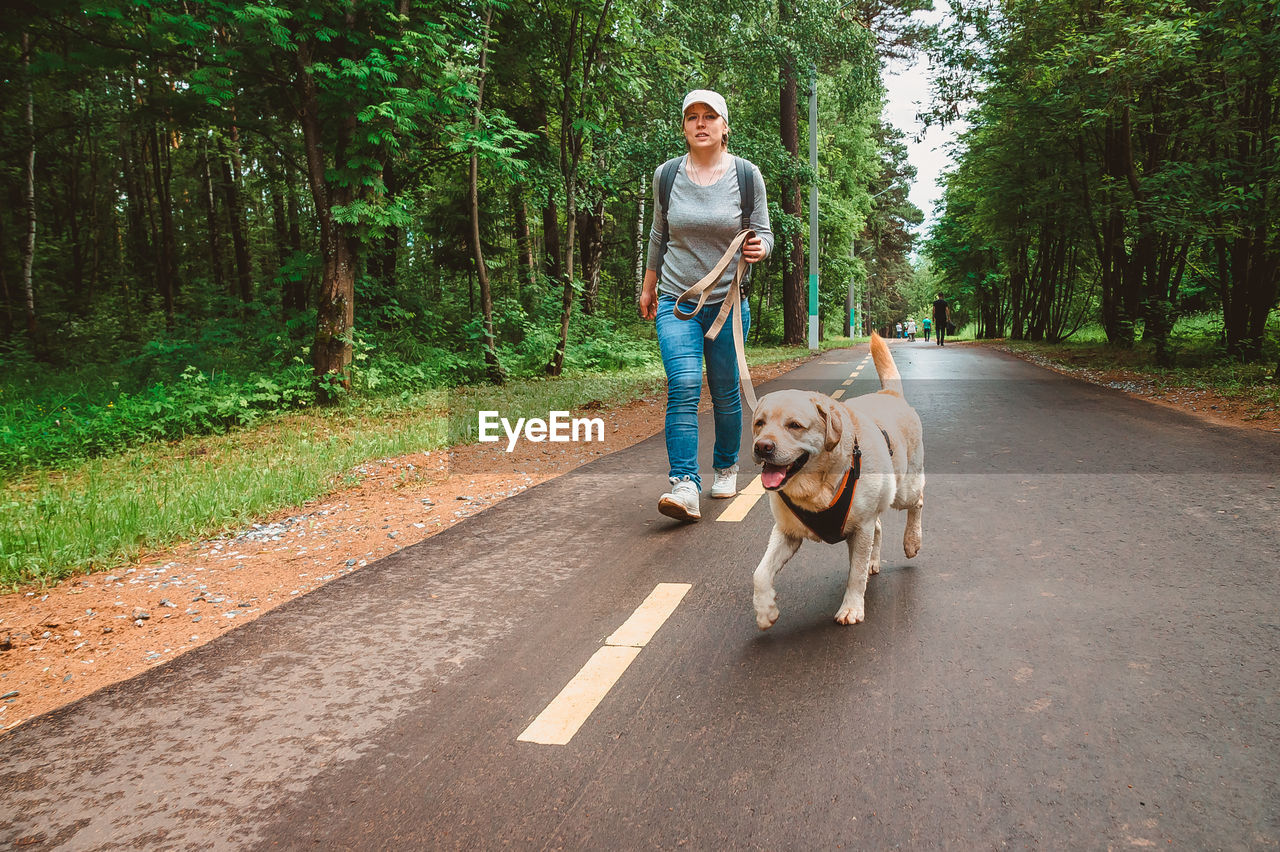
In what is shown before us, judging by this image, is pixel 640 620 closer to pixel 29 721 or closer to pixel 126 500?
pixel 29 721

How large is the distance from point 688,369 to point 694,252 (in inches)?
30.9

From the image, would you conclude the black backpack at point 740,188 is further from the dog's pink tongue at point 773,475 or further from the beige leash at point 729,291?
the dog's pink tongue at point 773,475

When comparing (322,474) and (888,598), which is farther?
(322,474)

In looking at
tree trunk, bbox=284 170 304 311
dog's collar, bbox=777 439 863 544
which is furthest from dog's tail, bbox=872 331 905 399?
tree trunk, bbox=284 170 304 311

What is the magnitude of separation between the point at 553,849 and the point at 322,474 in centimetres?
598

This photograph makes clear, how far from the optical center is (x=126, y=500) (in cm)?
605

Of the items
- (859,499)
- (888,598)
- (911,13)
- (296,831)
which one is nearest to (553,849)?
(296,831)

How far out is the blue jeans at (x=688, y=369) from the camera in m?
4.96

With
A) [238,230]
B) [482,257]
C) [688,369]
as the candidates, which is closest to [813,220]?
[482,257]

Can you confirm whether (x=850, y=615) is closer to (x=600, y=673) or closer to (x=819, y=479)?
(x=819, y=479)

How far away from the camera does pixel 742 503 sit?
5.50 m

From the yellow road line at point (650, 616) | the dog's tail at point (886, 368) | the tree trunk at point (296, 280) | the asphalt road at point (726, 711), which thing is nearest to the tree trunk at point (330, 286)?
the tree trunk at point (296, 280)

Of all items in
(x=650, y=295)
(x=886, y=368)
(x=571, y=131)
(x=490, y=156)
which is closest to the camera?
(x=886, y=368)

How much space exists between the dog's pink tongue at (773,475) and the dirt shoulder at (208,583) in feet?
9.13
